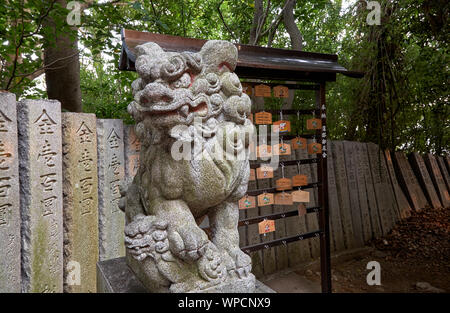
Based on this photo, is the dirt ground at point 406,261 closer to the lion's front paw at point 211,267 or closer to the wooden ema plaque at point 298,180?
the wooden ema plaque at point 298,180

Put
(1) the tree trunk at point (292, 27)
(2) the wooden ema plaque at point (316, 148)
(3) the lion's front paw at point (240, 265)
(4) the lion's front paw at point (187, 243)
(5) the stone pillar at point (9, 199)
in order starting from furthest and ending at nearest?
1. (1) the tree trunk at point (292, 27)
2. (2) the wooden ema plaque at point (316, 148)
3. (5) the stone pillar at point (9, 199)
4. (3) the lion's front paw at point (240, 265)
5. (4) the lion's front paw at point (187, 243)

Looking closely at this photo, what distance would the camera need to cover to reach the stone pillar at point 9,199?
2156mm

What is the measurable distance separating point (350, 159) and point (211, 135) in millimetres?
3930

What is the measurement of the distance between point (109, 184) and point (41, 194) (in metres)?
0.55

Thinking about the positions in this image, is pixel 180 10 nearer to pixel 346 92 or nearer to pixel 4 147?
pixel 346 92

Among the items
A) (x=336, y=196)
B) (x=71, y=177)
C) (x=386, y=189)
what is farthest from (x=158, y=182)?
(x=386, y=189)

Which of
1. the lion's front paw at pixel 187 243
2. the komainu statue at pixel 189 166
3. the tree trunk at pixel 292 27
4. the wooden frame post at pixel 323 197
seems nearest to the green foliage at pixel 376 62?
the tree trunk at pixel 292 27

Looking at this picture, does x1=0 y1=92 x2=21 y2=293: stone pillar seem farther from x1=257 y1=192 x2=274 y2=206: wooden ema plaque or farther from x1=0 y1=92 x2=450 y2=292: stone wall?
x1=257 y1=192 x2=274 y2=206: wooden ema plaque

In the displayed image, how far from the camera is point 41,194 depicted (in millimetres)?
2334

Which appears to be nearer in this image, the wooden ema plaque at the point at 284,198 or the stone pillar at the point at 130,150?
the stone pillar at the point at 130,150

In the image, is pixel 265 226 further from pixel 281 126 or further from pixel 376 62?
pixel 376 62

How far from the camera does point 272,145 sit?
319 centimetres

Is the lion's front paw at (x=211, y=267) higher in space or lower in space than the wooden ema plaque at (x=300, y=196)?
lower

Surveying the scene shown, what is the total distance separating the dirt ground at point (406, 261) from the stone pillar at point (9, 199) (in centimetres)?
329
